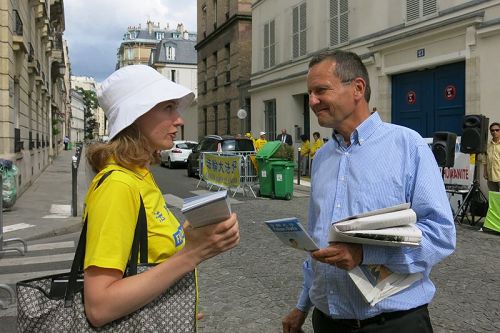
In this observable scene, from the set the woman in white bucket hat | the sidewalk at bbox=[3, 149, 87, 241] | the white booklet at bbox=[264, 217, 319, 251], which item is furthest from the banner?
the woman in white bucket hat

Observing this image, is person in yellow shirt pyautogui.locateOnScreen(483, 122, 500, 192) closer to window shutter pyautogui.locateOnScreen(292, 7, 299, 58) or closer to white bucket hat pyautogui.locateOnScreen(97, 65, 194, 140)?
white bucket hat pyautogui.locateOnScreen(97, 65, 194, 140)

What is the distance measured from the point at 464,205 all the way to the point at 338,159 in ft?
29.3

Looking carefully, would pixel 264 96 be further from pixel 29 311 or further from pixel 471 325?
pixel 29 311

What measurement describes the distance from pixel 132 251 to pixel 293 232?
1.97 feet

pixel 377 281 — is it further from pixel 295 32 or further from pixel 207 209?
pixel 295 32

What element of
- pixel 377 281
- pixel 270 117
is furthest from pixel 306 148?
pixel 377 281

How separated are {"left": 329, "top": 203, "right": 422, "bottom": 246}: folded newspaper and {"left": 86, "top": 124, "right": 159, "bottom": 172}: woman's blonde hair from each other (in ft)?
2.35

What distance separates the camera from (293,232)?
73.5 inches

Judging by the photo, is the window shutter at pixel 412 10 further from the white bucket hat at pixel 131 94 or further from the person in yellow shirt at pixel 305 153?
the white bucket hat at pixel 131 94

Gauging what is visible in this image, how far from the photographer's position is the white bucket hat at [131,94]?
5.77 ft

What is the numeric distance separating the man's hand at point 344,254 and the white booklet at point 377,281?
5cm


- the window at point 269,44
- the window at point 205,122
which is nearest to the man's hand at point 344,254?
the window at point 269,44

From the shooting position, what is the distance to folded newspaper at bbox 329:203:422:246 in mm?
1682

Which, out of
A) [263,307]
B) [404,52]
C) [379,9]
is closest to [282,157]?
[404,52]
